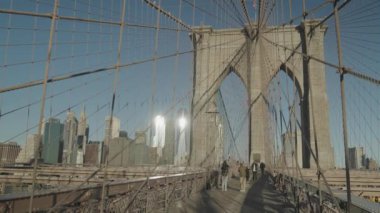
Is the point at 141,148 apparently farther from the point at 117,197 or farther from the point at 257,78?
the point at 117,197

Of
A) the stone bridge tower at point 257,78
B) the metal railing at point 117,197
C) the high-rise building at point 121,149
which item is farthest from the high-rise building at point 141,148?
the stone bridge tower at point 257,78

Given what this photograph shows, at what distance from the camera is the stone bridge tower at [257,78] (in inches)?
1147

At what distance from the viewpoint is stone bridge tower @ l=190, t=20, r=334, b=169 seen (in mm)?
29125

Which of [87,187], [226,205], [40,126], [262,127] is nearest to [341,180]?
[226,205]

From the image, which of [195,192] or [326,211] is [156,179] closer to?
[326,211]

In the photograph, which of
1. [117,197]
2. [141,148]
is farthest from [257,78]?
[117,197]

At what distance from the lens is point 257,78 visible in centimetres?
3198

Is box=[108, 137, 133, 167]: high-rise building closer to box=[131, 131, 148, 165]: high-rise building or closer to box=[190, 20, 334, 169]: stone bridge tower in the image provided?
box=[131, 131, 148, 165]: high-rise building

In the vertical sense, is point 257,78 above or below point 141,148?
above

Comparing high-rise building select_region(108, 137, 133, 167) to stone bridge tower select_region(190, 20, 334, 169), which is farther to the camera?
stone bridge tower select_region(190, 20, 334, 169)

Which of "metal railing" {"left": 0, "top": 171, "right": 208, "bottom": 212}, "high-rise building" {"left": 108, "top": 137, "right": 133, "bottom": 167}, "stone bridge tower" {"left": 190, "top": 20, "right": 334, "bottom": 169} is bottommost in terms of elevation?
"metal railing" {"left": 0, "top": 171, "right": 208, "bottom": 212}

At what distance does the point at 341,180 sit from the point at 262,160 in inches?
603

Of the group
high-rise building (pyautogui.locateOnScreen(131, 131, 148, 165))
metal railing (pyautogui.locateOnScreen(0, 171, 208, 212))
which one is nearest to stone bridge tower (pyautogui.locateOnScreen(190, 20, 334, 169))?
high-rise building (pyautogui.locateOnScreen(131, 131, 148, 165))

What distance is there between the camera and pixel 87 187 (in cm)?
475
